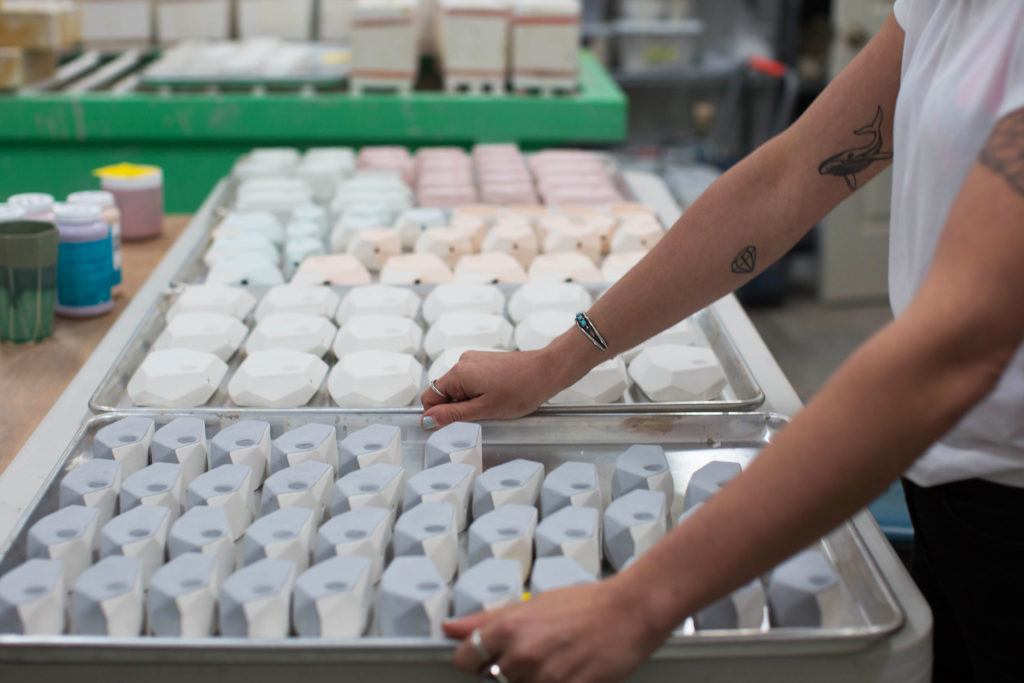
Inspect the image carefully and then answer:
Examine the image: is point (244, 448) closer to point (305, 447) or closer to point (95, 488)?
point (305, 447)

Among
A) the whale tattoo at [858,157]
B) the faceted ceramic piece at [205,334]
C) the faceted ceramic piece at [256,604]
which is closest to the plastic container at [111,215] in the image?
the faceted ceramic piece at [205,334]

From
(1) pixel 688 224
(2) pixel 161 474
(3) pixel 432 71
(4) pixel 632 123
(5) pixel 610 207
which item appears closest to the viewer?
(2) pixel 161 474

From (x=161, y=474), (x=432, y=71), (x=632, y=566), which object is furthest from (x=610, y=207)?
(x=432, y=71)

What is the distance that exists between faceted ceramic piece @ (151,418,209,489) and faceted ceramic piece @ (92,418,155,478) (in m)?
0.02

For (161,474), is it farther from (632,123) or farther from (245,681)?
(632,123)

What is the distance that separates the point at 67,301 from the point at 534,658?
50.2 inches

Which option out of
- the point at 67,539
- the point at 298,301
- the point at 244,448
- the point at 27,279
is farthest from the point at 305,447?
the point at 27,279

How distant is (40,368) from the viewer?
1.56m

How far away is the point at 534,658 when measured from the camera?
82 cm

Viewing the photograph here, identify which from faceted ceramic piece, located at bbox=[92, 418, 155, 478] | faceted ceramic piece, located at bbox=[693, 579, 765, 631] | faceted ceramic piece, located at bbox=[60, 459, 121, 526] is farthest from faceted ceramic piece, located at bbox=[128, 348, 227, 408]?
faceted ceramic piece, located at bbox=[693, 579, 765, 631]

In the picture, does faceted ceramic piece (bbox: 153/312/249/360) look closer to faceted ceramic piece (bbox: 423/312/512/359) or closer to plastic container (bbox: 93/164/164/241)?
faceted ceramic piece (bbox: 423/312/512/359)

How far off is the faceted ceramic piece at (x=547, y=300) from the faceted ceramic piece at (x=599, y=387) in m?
0.23

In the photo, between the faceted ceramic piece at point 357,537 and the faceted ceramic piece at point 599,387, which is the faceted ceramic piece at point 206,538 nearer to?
the faceted ceramic piece at point 357,537

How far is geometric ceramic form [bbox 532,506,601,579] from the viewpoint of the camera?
1.04m
